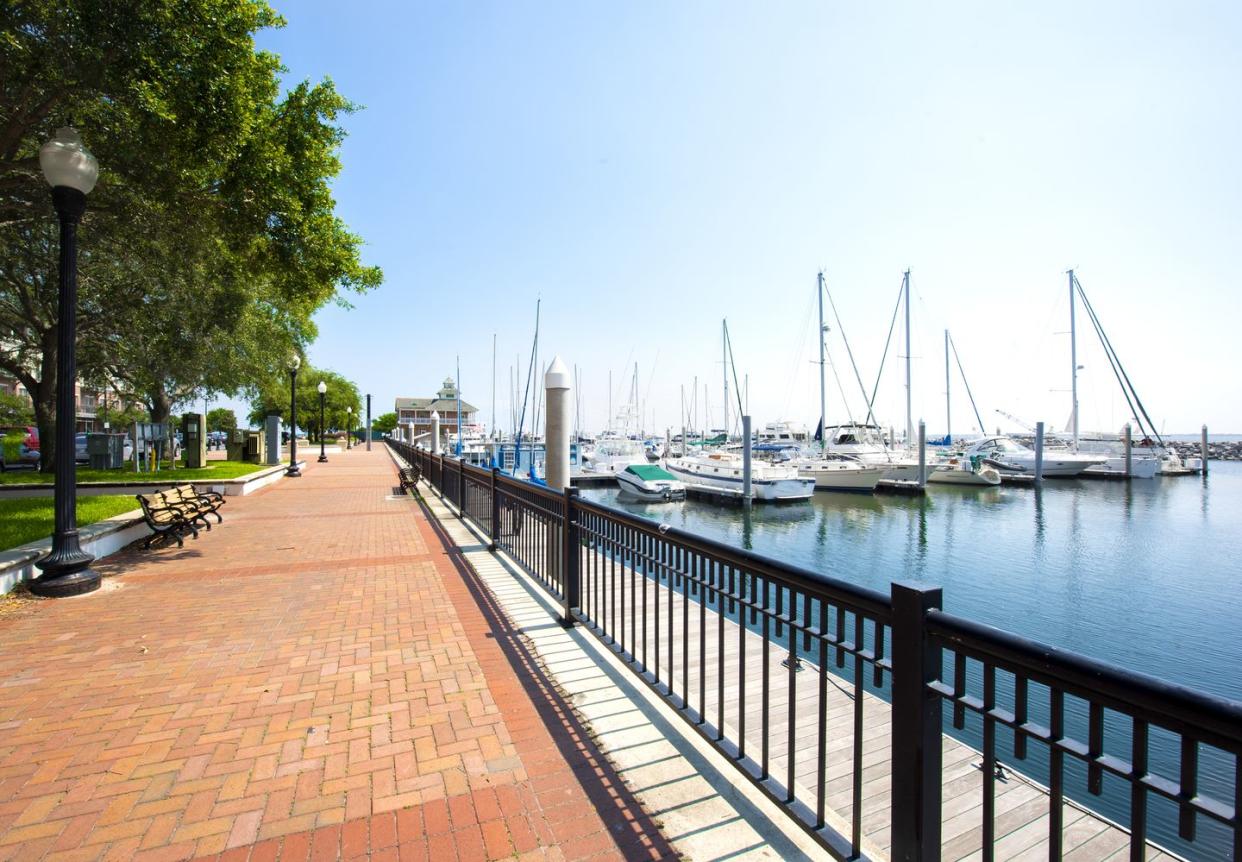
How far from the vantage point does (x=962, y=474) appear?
1641 inches

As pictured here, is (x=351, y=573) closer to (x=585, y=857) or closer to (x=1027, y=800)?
(x=585, y=857)

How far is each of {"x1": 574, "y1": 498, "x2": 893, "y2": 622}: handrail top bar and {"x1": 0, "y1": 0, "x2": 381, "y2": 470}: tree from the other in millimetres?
8204

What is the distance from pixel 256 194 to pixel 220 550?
5.26 meters

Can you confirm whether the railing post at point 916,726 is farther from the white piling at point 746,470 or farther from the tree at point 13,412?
the tree at point 13,412

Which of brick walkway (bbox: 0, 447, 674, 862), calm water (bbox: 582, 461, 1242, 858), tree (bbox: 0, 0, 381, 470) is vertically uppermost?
tree (bbox: 0, 0, 381, 470)

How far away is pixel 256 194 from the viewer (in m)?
8.80

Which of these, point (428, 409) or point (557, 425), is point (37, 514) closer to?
point (557, 425)

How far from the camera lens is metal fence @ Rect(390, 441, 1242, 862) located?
148cm

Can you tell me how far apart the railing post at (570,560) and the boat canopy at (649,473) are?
26964mm

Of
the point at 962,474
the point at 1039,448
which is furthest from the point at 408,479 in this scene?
the point at 1039,448

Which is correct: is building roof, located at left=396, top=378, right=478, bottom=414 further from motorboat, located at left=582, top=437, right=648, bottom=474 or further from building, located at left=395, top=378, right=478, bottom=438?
motorboat, located at left=582, top=437, right=648, bottom=474

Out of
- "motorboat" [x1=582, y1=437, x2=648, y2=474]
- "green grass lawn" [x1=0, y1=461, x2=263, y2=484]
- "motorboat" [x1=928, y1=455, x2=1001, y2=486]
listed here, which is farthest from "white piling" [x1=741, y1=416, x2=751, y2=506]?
"green grass lawn" [x1=0, y1=461, x2=263, y2=484]

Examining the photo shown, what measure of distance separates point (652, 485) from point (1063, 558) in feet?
60.0

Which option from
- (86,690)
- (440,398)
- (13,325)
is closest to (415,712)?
(86,690)
